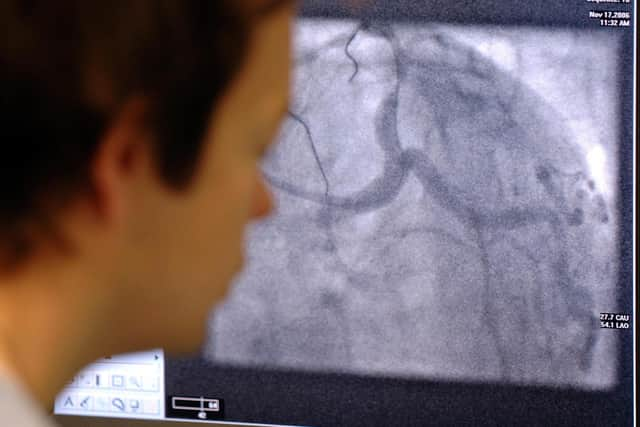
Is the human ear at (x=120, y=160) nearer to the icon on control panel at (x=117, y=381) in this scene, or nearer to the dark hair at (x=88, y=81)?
the dark hair at (x=88, y=81)

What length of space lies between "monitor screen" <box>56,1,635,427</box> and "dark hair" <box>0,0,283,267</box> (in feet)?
1.19

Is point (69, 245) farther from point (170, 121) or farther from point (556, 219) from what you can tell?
point (556, 219)

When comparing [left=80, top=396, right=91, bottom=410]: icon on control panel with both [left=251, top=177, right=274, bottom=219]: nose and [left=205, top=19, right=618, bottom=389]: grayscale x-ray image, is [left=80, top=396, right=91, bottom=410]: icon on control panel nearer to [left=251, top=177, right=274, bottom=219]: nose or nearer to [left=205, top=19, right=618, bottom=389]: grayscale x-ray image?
[left=205, top=19, right=618, bottom=389]: grayscale x-ray image

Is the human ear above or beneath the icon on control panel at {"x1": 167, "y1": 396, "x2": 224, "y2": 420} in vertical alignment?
above

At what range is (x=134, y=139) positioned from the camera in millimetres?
467

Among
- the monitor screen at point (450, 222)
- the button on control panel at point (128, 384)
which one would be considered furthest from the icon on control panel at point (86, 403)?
the monitor screen at point (450, 222)

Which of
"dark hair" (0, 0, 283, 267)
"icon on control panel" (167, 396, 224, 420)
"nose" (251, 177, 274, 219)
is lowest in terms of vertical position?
"icon on control panel" (167, 396, 224, 420)

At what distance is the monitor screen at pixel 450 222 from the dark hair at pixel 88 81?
0.36m

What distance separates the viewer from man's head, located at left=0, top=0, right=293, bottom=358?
0.44 metres

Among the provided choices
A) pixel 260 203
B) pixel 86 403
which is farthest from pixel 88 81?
pixel 86 403

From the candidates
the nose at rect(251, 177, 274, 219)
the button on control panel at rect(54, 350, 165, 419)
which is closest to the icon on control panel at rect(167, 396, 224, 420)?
the button on control panel at rect(54, 350, 165, 419)

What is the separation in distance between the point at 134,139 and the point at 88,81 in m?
0.03

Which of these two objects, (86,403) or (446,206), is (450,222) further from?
(86,403)

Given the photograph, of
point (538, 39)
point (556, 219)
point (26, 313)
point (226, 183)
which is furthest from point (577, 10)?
point (26, 313)
